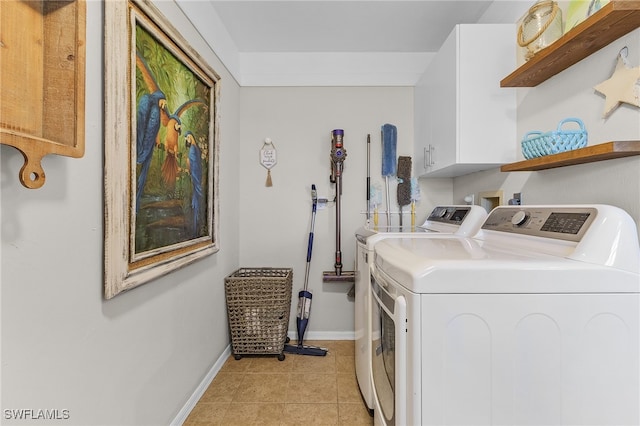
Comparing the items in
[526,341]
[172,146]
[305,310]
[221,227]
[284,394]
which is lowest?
[284,394]

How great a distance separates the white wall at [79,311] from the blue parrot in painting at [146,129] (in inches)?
8.4

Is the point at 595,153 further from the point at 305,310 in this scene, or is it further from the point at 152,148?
the point at 305,310

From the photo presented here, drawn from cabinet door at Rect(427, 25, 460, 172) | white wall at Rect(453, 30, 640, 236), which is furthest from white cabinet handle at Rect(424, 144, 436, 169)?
white wall at Rect(453, 30, 640, 236)

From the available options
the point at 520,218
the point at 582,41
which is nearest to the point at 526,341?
the point at 520,218

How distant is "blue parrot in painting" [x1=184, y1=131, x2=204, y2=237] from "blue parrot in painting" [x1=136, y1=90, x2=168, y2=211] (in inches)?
11.7

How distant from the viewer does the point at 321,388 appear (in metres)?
1.95

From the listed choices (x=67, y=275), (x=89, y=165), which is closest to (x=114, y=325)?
(x=67, y=275)

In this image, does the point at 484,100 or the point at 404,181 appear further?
the point at 404,181

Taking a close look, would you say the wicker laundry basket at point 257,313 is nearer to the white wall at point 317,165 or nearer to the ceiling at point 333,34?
the white wall at point 317,165

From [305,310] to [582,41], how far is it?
226 centimetres

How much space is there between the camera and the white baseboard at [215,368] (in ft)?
5.43

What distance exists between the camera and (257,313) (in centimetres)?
230

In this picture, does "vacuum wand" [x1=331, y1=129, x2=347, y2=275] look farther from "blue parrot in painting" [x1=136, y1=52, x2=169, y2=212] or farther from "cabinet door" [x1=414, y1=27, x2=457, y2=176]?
"blue parrot in painting" [x1=136, y1=52, x2=169, y2=212]

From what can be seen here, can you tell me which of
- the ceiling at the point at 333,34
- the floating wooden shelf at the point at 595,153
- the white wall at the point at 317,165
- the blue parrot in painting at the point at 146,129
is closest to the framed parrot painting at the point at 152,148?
the blue parrot in painting at the point at 146,129
